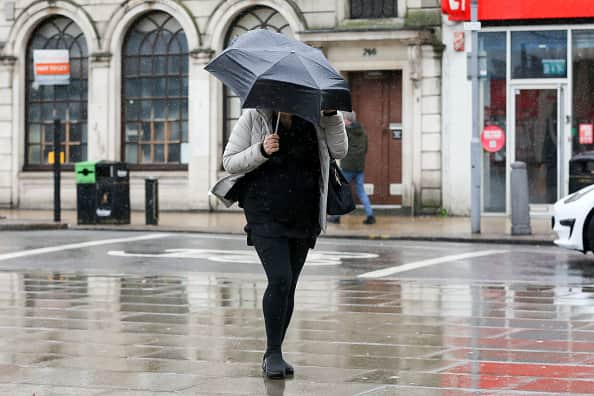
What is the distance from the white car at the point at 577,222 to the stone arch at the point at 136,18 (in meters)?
12.8

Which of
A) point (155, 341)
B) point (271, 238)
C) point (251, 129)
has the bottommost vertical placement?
point (155, 341)

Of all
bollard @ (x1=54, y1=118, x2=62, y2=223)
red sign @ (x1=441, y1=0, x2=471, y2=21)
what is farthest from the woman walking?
red sign @ (x1=441, y1=0, x2=471, y2=21)

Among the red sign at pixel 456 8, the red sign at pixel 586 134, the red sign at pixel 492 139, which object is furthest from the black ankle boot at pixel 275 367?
the red sign at pixel 586 134

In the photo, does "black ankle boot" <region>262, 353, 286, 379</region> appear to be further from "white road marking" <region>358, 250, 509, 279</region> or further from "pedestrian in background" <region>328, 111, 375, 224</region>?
"pedestrian in background" <region>328, 111, 375, 224</region>

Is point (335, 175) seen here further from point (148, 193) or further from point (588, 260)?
point (148, 193)

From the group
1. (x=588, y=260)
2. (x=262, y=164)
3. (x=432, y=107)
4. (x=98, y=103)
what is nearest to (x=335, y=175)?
(x=262, y=164)

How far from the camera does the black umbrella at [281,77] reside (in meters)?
7.27

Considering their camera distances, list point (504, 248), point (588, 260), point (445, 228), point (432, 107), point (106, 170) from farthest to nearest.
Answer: point (432, 107) < point (106, 170) < point (445, 228) < point (504, 248) < point (588, 260)

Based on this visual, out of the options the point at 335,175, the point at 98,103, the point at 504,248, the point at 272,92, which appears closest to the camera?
the point at 272,92

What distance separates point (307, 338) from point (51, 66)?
1991cm

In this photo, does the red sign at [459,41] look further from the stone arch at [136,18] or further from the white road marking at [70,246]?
the white road marking at [70,246]

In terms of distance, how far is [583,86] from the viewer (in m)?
24.5

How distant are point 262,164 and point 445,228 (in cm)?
1425

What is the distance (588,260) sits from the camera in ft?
52.1
